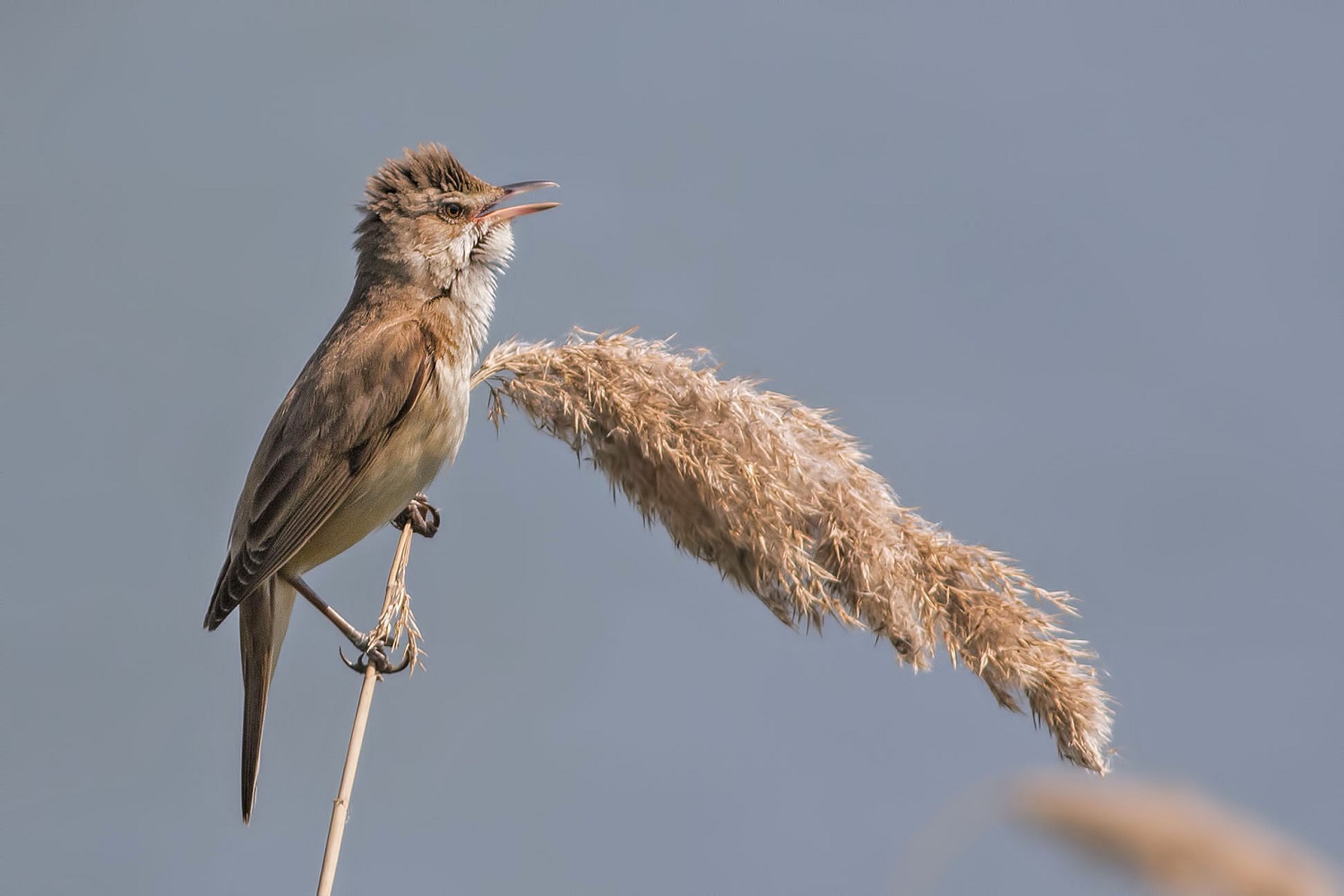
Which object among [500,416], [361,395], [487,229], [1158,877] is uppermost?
[487,229]

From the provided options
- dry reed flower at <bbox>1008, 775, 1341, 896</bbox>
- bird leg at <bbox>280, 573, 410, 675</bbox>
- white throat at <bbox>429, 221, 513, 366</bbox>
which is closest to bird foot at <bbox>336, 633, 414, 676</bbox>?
bird leg at <bbox>280, 573, 410, 675</bbox>

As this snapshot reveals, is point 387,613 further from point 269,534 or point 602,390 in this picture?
point 269,534

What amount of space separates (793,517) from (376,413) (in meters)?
1.67

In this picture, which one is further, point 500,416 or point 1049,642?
point 500,416

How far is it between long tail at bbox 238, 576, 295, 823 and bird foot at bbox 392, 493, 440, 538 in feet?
1.41

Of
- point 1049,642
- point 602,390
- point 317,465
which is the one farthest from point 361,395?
point 1049,642

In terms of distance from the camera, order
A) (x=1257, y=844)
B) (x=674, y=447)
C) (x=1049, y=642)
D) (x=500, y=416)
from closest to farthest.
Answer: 1. (x=1257, y=844)
2. (x=1049, y=642)
3. (x=674, y=447)
4. (x=500, y=416)

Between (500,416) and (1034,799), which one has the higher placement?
(500,416)

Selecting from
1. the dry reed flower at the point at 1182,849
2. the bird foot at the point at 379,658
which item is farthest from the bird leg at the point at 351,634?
the dry reed flower at the point at 1182,849

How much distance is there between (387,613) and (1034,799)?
226 centimetres

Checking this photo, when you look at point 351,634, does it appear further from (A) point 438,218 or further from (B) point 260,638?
(A) point 438,218

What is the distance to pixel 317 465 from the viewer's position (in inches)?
A: 158

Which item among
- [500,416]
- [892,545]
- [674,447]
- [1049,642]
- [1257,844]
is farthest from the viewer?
[500,416]

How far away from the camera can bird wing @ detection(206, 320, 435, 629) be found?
391 centimetres
